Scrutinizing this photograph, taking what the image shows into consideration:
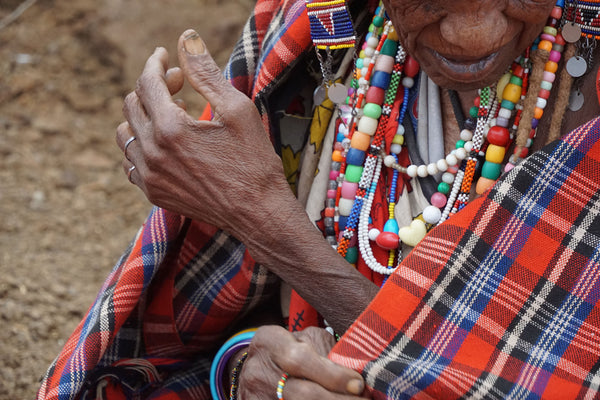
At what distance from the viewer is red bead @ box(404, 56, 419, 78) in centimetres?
159

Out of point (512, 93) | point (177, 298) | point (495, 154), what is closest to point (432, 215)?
point (495, 154)

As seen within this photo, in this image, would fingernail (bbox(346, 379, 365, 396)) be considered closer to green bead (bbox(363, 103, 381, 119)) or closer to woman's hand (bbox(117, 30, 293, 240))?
woman's hand (bbox(117, 30, 293, 240))

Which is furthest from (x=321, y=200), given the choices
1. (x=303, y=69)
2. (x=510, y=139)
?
(x=510, y=139)

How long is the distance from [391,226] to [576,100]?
46 centimetres

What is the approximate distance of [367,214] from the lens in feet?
5.23

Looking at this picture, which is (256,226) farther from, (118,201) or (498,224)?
(118,201)

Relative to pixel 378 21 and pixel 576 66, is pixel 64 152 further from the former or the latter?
pixel 576 66

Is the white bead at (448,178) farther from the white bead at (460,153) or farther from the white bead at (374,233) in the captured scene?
the white bead at (374,233)

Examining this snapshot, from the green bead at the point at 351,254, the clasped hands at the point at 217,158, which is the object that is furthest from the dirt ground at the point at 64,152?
the green bead at the point at 351,254

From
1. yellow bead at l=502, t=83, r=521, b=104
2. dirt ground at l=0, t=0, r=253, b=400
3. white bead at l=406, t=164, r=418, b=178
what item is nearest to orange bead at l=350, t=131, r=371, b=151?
white bead at l=406, t=164, r=418, b=178

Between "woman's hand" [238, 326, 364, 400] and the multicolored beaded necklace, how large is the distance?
0.28 m

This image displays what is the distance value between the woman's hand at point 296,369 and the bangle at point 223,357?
16 cm

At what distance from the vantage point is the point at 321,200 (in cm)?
170

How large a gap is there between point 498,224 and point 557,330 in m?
0.21
